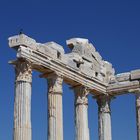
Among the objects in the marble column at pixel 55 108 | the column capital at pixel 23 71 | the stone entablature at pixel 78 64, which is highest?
the stone entablature at pixel 78 64

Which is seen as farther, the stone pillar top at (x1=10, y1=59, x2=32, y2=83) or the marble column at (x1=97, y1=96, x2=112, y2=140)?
the marble column at (x1=97, y1=96, x2=112, y2=140)

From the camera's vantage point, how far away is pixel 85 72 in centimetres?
3797

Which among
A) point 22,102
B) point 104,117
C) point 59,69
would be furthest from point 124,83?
point 22,102

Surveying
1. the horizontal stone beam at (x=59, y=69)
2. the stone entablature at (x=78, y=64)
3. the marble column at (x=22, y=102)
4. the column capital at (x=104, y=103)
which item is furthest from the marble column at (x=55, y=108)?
the column capital at (x=104, y=103)

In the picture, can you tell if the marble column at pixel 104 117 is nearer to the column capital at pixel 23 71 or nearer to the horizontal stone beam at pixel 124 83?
the horizontal stone beam at pixel 124 83

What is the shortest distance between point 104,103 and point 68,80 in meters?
5.22

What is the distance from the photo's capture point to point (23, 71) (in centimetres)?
3212

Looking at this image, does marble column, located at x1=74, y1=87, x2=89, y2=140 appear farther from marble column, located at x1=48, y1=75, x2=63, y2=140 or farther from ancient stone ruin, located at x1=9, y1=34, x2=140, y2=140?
marble column, located at x1=48, y1=75, x2=63, y2=140

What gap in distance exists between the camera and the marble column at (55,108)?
33.7 meters

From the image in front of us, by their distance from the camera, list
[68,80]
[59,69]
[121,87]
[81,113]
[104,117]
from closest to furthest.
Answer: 1. [59,69]
2. [68,80]
3. [81,113]
4. [121,87]
5. [104,117]

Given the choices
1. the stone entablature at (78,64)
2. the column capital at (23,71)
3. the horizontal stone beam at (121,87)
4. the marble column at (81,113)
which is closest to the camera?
the column capital at (23,71)

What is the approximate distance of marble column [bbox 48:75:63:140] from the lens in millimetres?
33688

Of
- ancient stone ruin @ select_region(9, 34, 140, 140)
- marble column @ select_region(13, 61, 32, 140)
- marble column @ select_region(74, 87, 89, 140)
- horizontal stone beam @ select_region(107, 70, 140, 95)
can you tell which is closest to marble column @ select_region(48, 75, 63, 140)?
ancient stone ruin @ select_region(9, 34, 140, 140)

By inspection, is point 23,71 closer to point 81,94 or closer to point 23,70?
point 23,70
